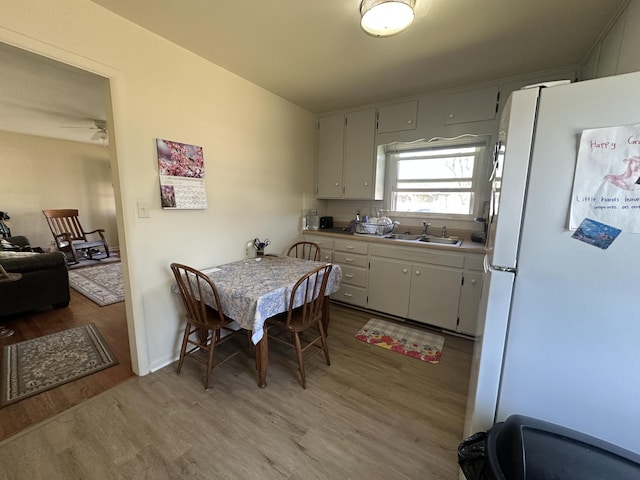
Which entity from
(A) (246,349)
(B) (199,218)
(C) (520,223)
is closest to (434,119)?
(C) (520,223)

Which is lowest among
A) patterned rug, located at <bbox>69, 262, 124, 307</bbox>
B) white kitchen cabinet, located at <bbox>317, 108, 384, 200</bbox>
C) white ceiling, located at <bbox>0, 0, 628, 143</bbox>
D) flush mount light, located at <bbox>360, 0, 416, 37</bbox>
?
patterned rug, located at <bbox>69, 262, 124, 307</bbox>

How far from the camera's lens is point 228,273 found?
7.09ft

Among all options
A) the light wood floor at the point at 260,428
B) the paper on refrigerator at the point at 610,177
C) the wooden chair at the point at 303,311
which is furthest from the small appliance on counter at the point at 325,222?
the paper on refrigerator at the point at 610,177

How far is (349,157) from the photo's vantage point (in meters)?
3.34

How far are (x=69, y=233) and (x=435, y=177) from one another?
6.35 meters

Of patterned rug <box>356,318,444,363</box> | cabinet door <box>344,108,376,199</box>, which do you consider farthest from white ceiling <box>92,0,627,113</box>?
patterned rug <box>356,318,444,363</box>

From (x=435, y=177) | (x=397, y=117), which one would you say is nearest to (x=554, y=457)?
(x=435, y=177)

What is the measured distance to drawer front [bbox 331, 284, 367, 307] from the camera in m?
3.09

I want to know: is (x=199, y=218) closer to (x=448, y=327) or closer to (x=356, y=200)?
(x=356, y=200)

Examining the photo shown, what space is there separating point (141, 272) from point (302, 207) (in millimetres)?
2047

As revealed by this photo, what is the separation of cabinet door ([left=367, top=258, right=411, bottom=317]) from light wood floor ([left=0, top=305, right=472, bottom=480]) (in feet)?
2.59

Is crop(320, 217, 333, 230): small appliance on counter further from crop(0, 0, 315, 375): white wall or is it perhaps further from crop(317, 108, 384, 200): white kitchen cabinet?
crop(0, 0, 315, 375): white wall

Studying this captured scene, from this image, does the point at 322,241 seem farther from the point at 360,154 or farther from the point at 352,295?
the point at 360,154

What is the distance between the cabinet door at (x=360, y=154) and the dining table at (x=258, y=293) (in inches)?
54.4
